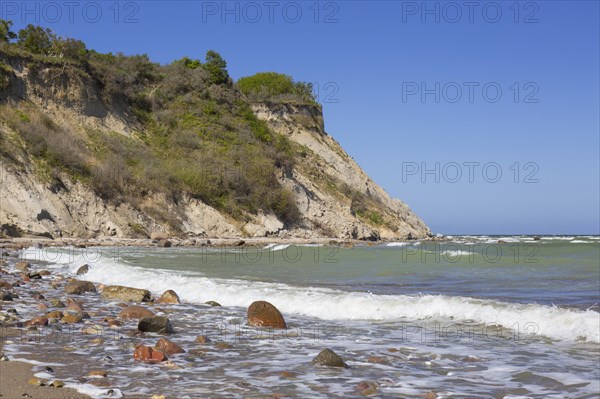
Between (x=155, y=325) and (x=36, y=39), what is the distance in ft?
130

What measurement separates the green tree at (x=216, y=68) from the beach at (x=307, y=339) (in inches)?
1612

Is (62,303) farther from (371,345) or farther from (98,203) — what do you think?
(98,203)

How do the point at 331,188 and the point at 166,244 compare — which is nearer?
the point at 166,244

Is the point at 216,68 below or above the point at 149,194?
above

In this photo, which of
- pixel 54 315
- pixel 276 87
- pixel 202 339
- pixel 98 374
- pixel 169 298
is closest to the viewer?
pixel 98 374

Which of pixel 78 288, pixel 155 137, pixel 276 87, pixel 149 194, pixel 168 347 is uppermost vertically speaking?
pixel 276 87

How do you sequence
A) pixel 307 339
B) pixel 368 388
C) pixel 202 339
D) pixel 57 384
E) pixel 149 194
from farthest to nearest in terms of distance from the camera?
pixel 149 194
pixel 307 339
pixel 202 339
pixel 368 388
pixel 57 384

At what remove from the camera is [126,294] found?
11.2m

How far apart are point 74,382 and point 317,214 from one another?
41510mm

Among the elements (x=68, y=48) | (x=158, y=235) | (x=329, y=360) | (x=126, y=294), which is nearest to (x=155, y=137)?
(x=68, y=48)

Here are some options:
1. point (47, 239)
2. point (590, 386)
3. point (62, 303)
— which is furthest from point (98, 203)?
point (590, 386)

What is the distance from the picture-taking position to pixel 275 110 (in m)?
57.5

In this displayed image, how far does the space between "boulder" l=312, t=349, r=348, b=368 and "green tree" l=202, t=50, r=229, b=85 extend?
164ft

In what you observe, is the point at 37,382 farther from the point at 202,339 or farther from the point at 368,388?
the point at 368,388
